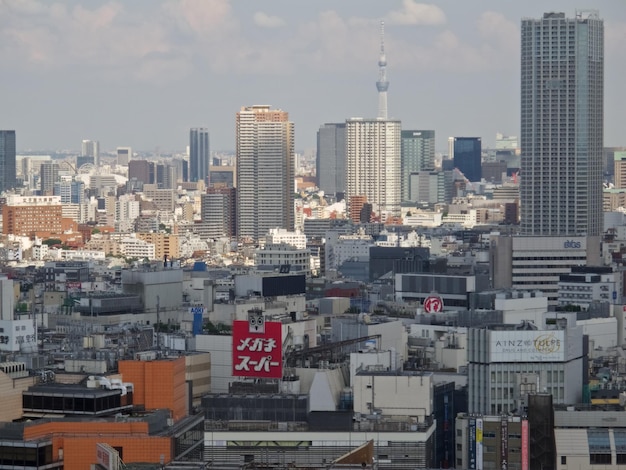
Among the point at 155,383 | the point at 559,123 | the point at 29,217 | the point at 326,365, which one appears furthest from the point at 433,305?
the point at 29,217

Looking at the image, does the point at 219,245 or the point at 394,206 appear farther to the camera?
the point at 394,206

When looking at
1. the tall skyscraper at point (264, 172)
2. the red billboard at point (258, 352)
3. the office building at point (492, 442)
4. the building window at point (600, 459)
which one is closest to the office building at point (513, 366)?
the office building at point (492, 442)

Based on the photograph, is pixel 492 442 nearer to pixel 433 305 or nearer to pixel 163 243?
pixel 433 305

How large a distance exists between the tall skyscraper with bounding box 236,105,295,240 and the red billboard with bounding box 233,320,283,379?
11330cm

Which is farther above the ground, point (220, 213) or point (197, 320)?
point (220, 213)

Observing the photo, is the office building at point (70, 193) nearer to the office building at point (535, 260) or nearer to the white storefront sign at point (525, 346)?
the office building at point (535, 260)

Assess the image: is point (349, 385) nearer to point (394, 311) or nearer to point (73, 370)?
point (73, 370)

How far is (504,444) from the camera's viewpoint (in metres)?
35.0

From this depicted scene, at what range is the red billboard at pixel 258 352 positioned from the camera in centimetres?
4066

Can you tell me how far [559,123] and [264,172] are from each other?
48930 millimetres

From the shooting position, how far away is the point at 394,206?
19488 centimetres

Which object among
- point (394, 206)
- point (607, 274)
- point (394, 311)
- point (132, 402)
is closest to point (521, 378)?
point (132, 402)

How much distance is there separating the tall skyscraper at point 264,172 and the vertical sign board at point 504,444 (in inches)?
4710

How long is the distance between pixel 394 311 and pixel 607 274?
13.7 m
